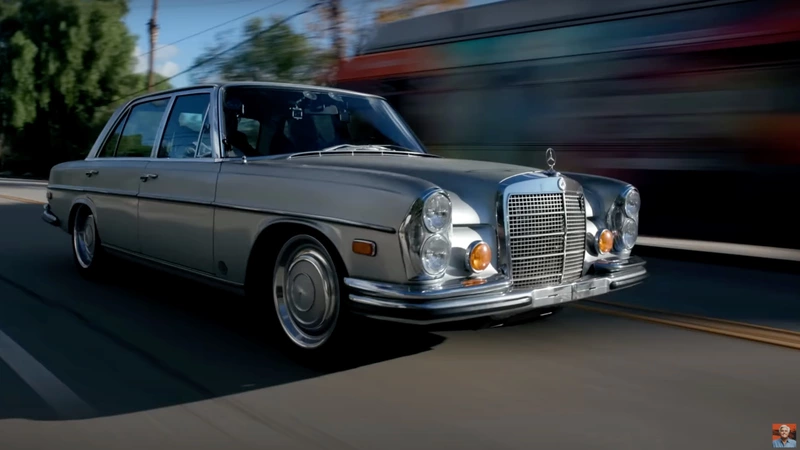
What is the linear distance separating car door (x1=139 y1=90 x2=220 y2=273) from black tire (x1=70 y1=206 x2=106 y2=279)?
1044mm

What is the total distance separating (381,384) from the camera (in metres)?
4.07

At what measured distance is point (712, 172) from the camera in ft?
31.6

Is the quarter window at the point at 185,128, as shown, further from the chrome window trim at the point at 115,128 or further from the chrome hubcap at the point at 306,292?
the chrome hubcap at the point at 306,292

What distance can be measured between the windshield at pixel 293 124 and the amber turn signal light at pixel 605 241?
58.1 inches

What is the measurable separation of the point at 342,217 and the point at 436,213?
0.53 m

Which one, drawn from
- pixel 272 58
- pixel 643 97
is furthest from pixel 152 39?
pixel 643 97

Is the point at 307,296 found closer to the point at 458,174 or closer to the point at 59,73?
the point at 458,174

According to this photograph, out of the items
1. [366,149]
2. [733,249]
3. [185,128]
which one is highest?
[185,128]

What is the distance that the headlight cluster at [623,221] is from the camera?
498 cm

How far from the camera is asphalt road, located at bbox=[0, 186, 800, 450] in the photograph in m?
3.41

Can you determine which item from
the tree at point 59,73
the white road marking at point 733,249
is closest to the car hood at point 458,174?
the white road marking at point 733,249

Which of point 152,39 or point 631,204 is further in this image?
point 152,39

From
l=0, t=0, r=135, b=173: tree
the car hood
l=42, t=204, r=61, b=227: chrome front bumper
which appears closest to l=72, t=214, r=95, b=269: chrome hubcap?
l=42, t=204, r=61, b=227: chrome front bumper

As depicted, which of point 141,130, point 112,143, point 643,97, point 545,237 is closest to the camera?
point 545,237
